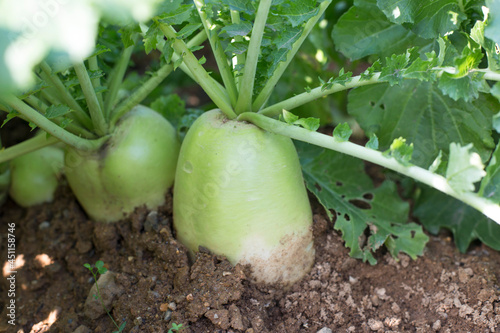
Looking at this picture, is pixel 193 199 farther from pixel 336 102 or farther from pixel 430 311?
pixel 336 102

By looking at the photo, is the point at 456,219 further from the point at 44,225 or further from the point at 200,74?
the point at 44,225

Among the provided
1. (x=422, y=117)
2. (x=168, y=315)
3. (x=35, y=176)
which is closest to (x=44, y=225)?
(x=35, y=176)

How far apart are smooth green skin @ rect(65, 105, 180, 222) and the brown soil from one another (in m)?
0.07

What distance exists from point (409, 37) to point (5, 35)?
149 cm

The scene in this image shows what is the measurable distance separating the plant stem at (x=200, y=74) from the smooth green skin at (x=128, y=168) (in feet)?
1.27

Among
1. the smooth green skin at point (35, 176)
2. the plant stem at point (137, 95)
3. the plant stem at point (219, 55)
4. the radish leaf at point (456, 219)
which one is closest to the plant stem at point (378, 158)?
the plant stem at point (219, 55)

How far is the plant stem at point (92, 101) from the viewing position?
1.60 meters

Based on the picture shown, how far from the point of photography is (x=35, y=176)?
222 cm

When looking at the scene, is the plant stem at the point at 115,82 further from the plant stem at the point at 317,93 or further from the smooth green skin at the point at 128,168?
the plant stem at the point at 317,93

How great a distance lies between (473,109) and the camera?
5.93 feet

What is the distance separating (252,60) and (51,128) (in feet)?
2.35

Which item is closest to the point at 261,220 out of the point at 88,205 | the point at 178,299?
the point at 178,299

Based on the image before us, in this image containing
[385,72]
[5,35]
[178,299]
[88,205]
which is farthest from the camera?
[88,205]

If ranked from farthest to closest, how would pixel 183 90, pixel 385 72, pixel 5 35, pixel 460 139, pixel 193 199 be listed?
pixel 183 90, pixel 460 139, pixel 193 199, pixel 385 72, pixel 5 35
